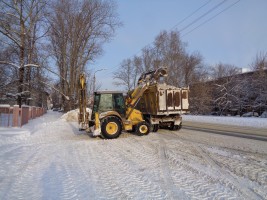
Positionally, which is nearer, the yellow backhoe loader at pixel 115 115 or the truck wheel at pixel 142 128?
the yellow backhoe loader at pixel 115 115

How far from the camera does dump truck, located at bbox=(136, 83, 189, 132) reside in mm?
12234

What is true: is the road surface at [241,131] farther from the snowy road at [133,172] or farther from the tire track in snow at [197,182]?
the tire track in snow at [197,182]


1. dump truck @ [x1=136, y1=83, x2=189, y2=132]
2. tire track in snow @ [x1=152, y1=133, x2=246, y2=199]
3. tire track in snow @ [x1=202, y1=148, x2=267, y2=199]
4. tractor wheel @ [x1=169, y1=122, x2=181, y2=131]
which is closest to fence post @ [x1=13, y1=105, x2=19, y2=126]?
dump truck @ [x1=136, y1=83, x2=189, y2=132]

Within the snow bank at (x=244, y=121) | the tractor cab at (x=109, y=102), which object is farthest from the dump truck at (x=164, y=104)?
the snow bank at (x=244, y=121)

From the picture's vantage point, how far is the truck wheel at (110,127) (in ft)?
34.6

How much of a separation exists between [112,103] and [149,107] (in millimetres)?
2487

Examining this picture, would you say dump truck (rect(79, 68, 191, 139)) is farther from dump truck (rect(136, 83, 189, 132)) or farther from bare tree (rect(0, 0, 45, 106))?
bare tree (rect(0, 0, 45, 106))

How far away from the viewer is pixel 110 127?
35.1 ft

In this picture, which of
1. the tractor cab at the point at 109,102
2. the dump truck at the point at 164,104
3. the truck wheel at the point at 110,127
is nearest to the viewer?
the truck wheel at the point at 110,127

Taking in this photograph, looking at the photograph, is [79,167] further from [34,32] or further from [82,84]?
[34,32]

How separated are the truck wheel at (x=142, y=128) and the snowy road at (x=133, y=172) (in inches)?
107

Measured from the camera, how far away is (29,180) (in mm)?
4941

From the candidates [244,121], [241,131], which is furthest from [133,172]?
[244,121]

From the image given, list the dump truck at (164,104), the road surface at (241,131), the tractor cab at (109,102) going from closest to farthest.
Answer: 1. the tractor cab at (109,102)
2. the road surface at (241,131)
3. the dump truck at (164,104)
